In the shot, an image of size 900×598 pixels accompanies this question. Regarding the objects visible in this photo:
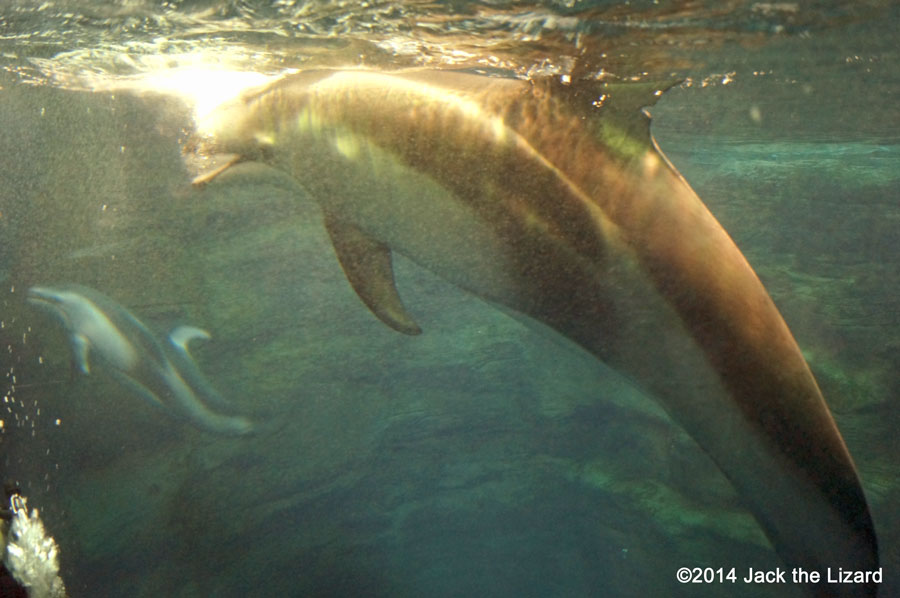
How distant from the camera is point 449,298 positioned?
50.3 ft

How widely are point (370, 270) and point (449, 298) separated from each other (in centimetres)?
1152

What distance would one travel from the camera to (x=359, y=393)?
1511 centimetres

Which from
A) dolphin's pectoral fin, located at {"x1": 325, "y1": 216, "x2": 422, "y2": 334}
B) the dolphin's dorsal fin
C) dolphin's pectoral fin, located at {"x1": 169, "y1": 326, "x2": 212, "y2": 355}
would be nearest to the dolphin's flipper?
dolphin's pectoral fin, located at {"x1": 169, "y1": 326, "x2": 212, "y2": 355}


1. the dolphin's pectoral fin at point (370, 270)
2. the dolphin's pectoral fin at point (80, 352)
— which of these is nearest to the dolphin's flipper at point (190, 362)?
the dolphin's pectoral fin at point (80, 352)

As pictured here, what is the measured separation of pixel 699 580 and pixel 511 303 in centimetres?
1131

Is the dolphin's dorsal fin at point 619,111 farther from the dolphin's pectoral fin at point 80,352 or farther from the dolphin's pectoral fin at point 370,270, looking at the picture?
the dolphin's pectoral fin at point 80,352

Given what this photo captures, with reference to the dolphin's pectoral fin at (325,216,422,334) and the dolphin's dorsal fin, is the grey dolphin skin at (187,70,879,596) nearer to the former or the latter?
the dolphin's dorsal fin

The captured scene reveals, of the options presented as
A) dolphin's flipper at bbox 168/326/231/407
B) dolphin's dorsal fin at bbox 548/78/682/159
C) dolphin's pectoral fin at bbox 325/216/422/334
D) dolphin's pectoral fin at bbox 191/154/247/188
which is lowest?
dolphin's flipper at bbox 168/326/231/407

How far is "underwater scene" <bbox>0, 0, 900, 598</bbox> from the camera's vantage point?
8.93ft

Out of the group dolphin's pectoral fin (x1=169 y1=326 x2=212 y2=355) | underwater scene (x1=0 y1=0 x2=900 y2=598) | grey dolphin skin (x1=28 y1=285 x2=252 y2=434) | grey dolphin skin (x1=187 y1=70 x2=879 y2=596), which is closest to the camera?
grey dolphin skin (x1=187 y1=70 x2=879 y2=596)

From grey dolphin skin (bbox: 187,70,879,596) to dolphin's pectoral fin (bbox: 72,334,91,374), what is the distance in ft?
33.5

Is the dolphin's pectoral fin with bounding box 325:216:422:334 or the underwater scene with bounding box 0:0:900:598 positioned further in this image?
the dolphin's pectoral fin with bounding box 325:216:422:334

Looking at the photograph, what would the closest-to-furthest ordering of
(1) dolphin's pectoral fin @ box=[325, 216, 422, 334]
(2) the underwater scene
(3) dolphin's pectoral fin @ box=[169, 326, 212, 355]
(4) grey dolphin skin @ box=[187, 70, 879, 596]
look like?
1. (4) grey dolphin skin @ box=[187, 70, 879, 596]
2. (2) the underwater scene
3. (1) dolphin's pectoral fin @ box=[325, 216, 422, 334]
4. (3) dolphin's pectoral fin @ box=[169, 326, 212, 355]

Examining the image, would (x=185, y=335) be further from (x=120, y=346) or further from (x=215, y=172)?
(x=215, y=172)
